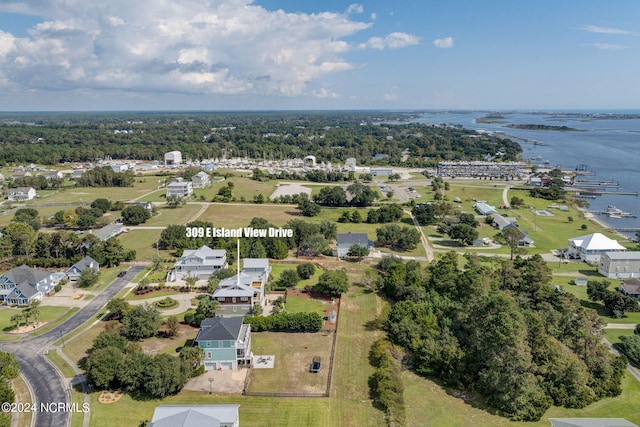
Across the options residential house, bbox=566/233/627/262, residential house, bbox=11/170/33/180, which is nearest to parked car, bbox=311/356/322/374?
residential house, bbox=566/233/627/262

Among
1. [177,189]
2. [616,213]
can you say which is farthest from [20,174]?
[616,213]

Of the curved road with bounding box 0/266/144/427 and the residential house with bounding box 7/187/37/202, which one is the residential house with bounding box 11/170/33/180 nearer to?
the residential house with bounding box 7/187/37/202

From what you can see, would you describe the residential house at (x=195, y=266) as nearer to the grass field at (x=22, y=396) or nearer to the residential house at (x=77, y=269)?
the residential house at (x=77, y=269)

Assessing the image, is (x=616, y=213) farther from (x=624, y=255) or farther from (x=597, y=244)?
(x=624, y=255)

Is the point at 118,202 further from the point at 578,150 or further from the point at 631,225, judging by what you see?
the point at 578,150

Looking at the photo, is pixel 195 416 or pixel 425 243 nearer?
pixel 195 416

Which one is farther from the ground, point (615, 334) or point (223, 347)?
point (223, 347)
